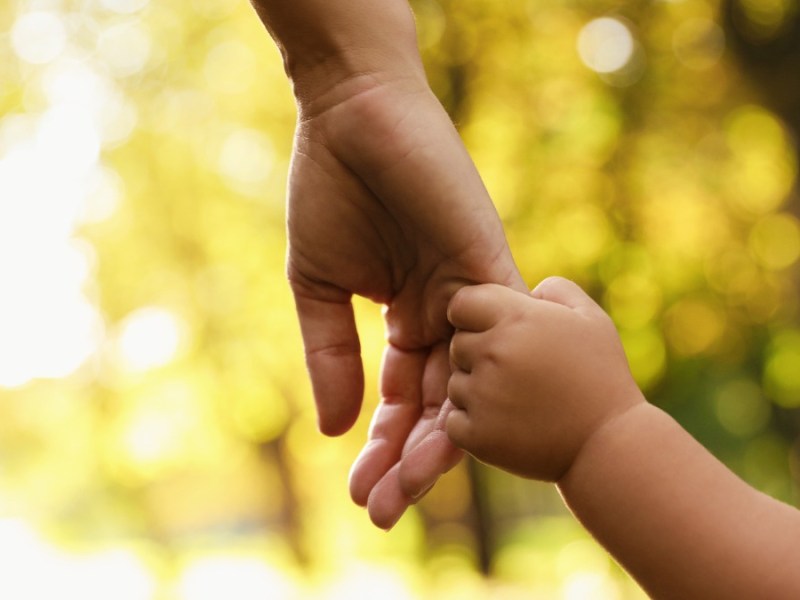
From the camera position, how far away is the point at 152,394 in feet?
37.8

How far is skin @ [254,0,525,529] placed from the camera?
1228mm

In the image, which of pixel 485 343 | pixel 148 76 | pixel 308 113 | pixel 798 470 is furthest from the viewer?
pixel 148 76

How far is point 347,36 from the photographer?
1312 millimetres

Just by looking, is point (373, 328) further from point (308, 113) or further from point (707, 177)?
point (308, 113)

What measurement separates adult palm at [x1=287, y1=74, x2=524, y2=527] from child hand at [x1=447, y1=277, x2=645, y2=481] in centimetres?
9

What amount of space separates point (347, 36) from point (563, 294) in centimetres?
52

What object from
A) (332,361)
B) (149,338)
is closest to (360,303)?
(149,338)

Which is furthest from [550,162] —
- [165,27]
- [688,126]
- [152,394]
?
[152,394]

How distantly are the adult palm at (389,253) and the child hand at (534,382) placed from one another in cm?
9

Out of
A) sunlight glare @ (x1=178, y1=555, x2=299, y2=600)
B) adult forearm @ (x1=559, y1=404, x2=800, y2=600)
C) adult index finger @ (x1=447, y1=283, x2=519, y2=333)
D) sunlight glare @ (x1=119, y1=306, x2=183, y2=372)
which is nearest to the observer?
adult forearm @ (x1=559, y1=404, x2=800, y2=600)

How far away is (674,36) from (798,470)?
12.9ft

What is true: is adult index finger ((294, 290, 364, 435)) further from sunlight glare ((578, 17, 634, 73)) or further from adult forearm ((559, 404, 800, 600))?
sunlight glare ((578, 17, 634, 73))

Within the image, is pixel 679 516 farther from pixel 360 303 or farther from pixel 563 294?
pixel 360 303

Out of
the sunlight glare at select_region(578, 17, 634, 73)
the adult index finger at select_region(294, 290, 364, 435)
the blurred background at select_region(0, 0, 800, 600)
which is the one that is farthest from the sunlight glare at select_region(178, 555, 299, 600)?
the adult index finger at select_region(294, 290, 364, 435)
